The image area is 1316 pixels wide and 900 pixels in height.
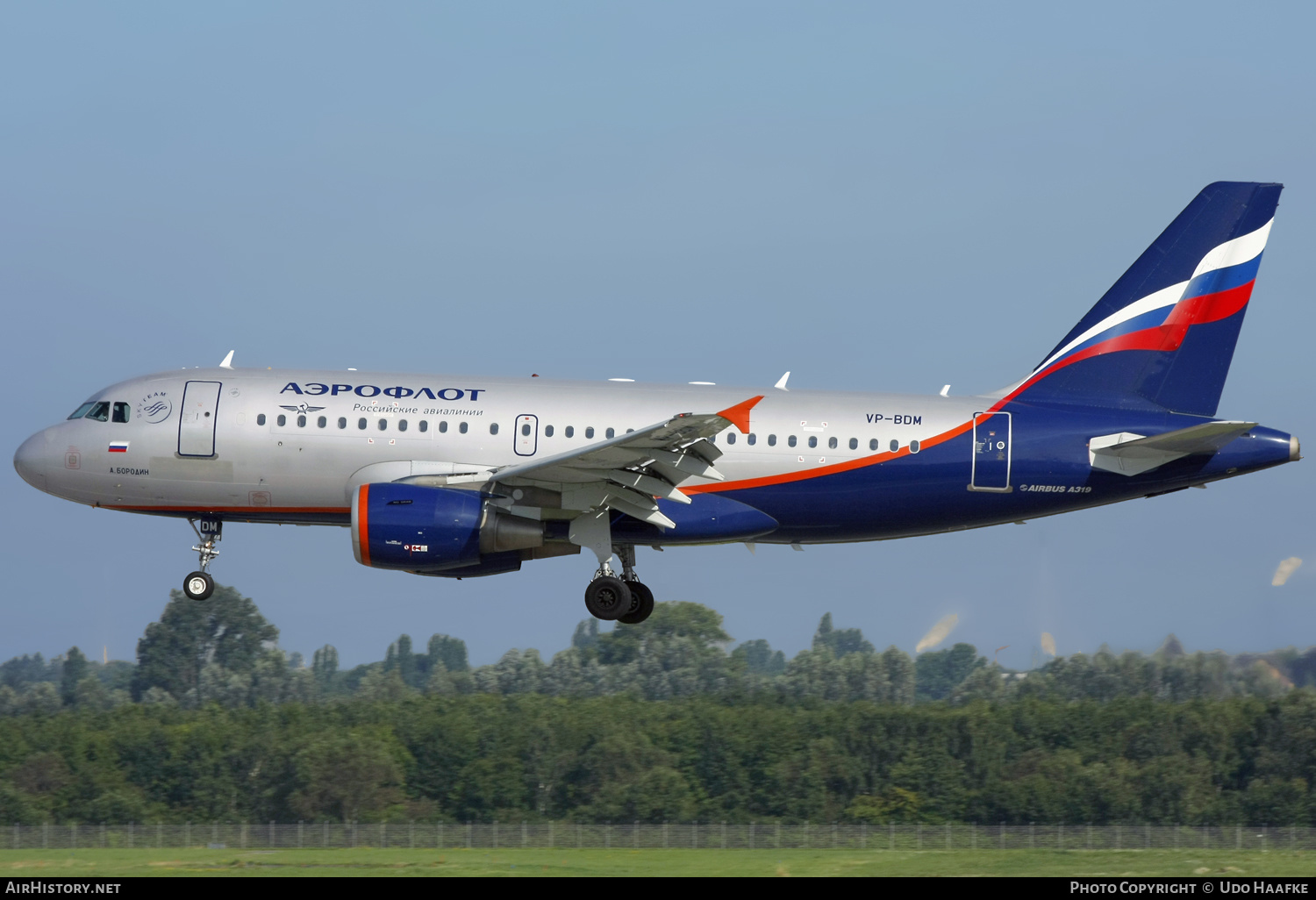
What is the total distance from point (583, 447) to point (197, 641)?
83669 mm

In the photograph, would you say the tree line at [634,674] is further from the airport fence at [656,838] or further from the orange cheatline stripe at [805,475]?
the orange cheatline stripe at [805,475]

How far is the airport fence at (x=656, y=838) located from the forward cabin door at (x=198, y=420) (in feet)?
44.5

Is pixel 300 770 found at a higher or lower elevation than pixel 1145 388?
lower

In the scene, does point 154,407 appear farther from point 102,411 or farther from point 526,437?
point 526,437

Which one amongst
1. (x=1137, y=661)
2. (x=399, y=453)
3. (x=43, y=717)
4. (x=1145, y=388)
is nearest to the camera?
(x=399, y=453)

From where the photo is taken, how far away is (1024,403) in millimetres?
32031

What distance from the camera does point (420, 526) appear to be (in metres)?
29.4

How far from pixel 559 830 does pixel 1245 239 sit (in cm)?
2740

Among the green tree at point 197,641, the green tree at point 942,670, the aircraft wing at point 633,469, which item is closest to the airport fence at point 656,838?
the aircraft wing at point 633,469

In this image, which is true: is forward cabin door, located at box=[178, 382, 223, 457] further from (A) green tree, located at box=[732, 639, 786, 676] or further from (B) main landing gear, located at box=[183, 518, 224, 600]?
(A) green tree, located at box=[732, 639, 786, 676]

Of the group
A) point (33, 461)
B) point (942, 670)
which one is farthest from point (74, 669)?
point (33, 461)

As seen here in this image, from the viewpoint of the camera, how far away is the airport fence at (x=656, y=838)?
4388cm
